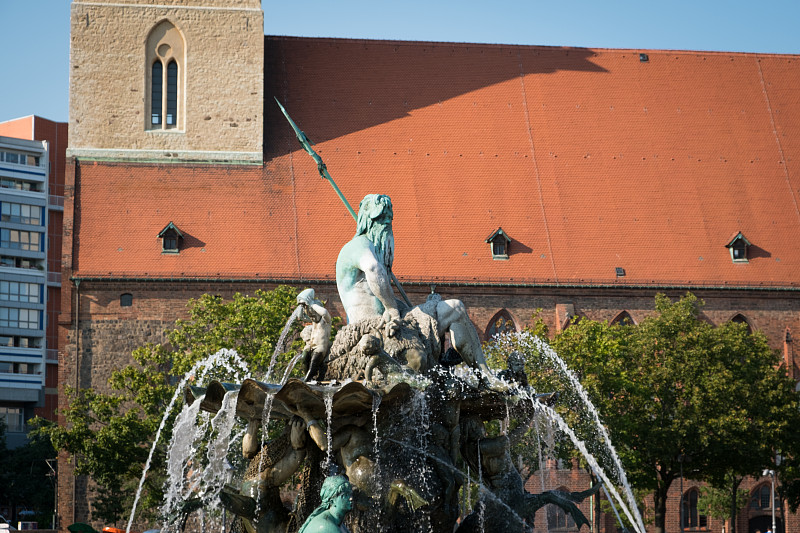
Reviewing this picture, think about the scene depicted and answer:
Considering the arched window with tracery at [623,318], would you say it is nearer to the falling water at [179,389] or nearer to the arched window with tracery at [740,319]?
the arched window with tracery at [740,319]

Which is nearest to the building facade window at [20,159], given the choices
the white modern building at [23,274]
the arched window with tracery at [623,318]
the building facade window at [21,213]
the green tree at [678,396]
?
the white modern building at [23,274]

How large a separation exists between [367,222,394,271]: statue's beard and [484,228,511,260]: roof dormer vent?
30.2 metres

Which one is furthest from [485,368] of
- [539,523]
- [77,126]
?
[77,126]

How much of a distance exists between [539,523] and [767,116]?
20.1m

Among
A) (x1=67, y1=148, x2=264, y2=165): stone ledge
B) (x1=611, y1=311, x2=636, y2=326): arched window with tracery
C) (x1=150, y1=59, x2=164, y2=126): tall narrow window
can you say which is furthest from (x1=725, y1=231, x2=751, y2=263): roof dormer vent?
(x1=150, y1=59, x2=164, y2=126): tall narrow window

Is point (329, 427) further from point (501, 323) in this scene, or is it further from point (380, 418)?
point (501, 323)

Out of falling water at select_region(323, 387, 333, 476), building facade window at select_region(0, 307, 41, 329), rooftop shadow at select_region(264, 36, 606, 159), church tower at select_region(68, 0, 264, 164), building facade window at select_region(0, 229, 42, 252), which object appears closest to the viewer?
falling water at select_region(323, 387, 333, 476)

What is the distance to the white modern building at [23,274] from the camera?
79375 millimetres

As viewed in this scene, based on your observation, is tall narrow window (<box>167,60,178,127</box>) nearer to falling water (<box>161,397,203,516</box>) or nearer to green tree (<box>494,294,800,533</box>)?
green tree (<box>494,294,800,533</box>)

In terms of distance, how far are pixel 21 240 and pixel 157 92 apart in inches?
1586

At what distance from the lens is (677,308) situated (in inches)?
1481

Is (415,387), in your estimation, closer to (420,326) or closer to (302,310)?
(420,326)

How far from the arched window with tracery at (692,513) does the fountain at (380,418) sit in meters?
36.3

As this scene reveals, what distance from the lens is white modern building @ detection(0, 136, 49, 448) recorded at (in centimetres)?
7938
